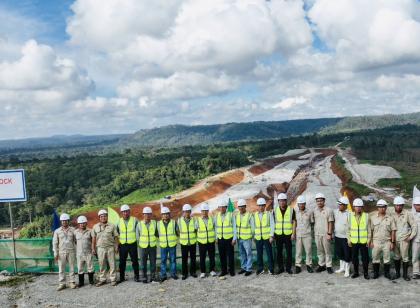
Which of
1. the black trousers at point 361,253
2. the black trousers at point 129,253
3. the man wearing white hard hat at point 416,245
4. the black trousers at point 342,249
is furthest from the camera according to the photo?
the black trousers at point 129,253

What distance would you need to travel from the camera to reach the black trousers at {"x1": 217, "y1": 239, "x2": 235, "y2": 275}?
11.9 meters

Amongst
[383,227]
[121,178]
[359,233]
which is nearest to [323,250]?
[359,233]

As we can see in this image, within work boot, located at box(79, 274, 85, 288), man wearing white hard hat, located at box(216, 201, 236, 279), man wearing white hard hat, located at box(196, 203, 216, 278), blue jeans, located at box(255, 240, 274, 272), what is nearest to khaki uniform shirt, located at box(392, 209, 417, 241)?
blue jeans, located at box(255, 240, 274, 272)

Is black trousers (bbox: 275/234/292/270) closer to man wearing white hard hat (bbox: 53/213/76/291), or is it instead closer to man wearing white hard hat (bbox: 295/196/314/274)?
man wearing white hard hat (bbox: 295/196/314/274)

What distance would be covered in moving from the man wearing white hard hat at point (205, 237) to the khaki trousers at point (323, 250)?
2.99 metres

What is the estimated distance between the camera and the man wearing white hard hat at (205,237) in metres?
11.9

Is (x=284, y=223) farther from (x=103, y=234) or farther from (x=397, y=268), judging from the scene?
(x=103, y=234)

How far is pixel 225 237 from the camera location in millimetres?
11914

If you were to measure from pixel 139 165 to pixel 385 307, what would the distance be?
105 meters

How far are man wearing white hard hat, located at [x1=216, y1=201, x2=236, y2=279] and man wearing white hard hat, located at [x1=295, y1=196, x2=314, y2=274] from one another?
72.2 inches

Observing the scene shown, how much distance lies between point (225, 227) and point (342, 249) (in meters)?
3.31

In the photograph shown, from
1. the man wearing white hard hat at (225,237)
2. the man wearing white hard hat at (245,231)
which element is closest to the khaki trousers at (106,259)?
the man wearing white hard hat at (225,237)

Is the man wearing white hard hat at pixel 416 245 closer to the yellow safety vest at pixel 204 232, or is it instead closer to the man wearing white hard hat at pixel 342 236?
the man wearing white hard hat at pixel 342 236

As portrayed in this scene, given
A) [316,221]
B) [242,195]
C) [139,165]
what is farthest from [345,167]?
[316,221]
